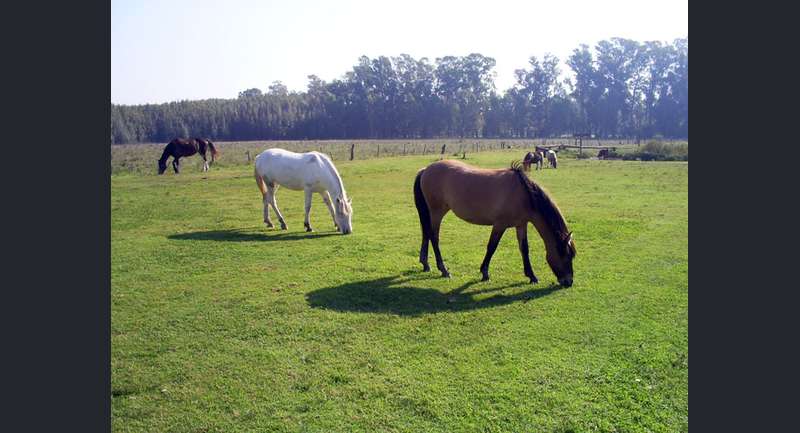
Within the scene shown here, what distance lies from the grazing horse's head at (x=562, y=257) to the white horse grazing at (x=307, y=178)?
4670mm

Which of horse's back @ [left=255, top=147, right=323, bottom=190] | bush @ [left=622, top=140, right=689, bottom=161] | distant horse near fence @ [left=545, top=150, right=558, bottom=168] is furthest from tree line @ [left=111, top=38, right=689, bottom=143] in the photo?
horse's back @ [left=255, top=147, right=323, bottom=190]

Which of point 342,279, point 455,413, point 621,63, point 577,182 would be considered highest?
point 621,63

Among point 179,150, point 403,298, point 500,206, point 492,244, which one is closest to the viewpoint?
point 403,298

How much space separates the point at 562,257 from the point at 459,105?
74.1 meters

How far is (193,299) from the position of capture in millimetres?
6531

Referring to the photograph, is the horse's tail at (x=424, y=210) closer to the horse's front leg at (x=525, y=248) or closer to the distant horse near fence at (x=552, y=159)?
the horse's front leg at (x=525, y=248)

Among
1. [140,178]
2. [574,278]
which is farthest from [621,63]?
[574,278]

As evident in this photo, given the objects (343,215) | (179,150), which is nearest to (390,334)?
(343,215)

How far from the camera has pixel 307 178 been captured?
10656mm

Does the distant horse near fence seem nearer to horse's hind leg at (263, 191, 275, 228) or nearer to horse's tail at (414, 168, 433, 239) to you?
horse's hind leg at (263, 191, 275, 228)

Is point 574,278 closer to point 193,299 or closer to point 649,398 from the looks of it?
point 649,398

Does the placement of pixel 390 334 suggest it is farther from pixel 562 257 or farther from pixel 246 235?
pixel 246 235

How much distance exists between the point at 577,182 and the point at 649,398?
1662cm

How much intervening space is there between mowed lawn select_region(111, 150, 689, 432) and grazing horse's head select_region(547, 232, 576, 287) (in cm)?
16
